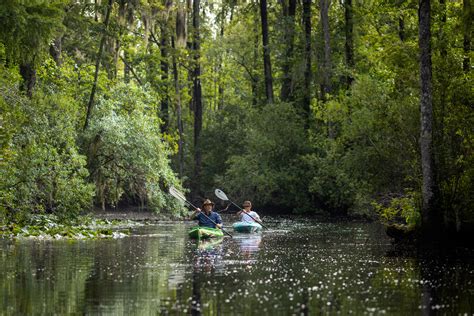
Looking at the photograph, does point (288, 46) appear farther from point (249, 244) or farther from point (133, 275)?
point (133, 275)

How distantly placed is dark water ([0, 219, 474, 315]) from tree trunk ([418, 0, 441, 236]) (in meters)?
1.06

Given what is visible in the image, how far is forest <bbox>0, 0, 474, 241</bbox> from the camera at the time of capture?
19953 mm

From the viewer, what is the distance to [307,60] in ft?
143

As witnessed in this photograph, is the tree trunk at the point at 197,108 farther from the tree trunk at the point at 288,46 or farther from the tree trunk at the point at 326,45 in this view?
the tree trunk at the point at 326,45

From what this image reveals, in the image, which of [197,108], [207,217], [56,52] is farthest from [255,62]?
[207,217]

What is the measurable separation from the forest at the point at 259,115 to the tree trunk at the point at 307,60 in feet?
0.32

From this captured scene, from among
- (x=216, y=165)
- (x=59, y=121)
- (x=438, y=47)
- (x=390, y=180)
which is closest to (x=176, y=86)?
(x=216, y=165)

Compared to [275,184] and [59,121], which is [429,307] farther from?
[275,184]

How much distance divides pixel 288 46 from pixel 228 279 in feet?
107

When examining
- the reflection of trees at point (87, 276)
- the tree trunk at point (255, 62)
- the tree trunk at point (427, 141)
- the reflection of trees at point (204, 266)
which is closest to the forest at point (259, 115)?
the tree trunk at point (427, 141)

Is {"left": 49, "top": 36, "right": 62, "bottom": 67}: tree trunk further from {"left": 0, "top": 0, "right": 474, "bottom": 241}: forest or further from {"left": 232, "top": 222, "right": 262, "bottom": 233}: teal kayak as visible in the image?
{"left": 232, "top": 222, "right": 262, "bottom": 233}: teal kayak

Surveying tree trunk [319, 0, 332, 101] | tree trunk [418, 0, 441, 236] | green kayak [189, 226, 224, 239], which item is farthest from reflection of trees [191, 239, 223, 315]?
tree trunk [319, 0, 332, 101]

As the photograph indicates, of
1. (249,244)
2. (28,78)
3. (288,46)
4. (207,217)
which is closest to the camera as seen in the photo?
(249,244)

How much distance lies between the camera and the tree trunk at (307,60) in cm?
4303
